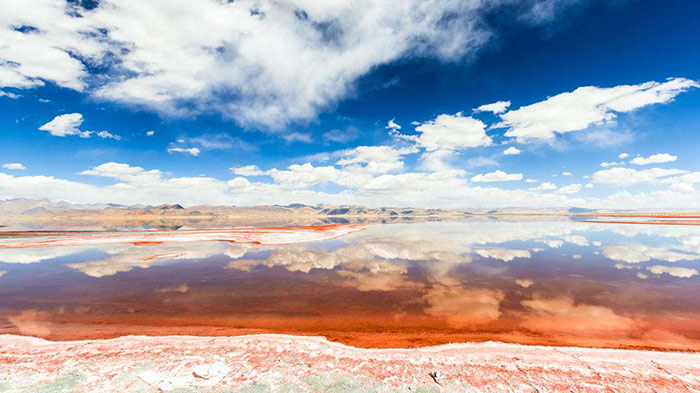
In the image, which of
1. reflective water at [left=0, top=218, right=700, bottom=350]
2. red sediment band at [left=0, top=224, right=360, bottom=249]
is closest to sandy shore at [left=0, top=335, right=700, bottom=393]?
reflective water at [left=0, top=218, right=700, bottom=350]

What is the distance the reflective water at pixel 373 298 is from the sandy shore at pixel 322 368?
42.4 inches

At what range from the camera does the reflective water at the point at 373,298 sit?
10.2 meters

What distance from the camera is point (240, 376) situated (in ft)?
23.6

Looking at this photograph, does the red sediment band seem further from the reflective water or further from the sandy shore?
the sandy shore

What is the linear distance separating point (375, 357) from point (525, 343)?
527 cm

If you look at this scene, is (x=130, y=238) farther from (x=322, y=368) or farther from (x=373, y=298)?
(x=322, y=368)

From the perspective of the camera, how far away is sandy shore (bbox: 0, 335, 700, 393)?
22.2 ft

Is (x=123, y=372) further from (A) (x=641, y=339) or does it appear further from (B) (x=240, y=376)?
(A) (x=641, y=339)

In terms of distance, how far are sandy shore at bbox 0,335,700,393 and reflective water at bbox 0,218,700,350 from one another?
42.4 inches

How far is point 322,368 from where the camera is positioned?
25.1 ft

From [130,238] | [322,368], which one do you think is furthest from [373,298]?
[130,238]

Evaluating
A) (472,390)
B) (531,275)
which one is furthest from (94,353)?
(531,275)

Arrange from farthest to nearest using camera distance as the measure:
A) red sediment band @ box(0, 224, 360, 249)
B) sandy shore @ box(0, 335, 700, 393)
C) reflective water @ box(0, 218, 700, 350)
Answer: red sediment band @ box(0, 224, 360, 249) → reflective water @ box(0, 218, 700, 350) → sandy shore @ box(0, 335, 700, 393)

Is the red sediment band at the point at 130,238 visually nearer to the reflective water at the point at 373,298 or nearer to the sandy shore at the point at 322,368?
the reflective water at the point at 373,298
